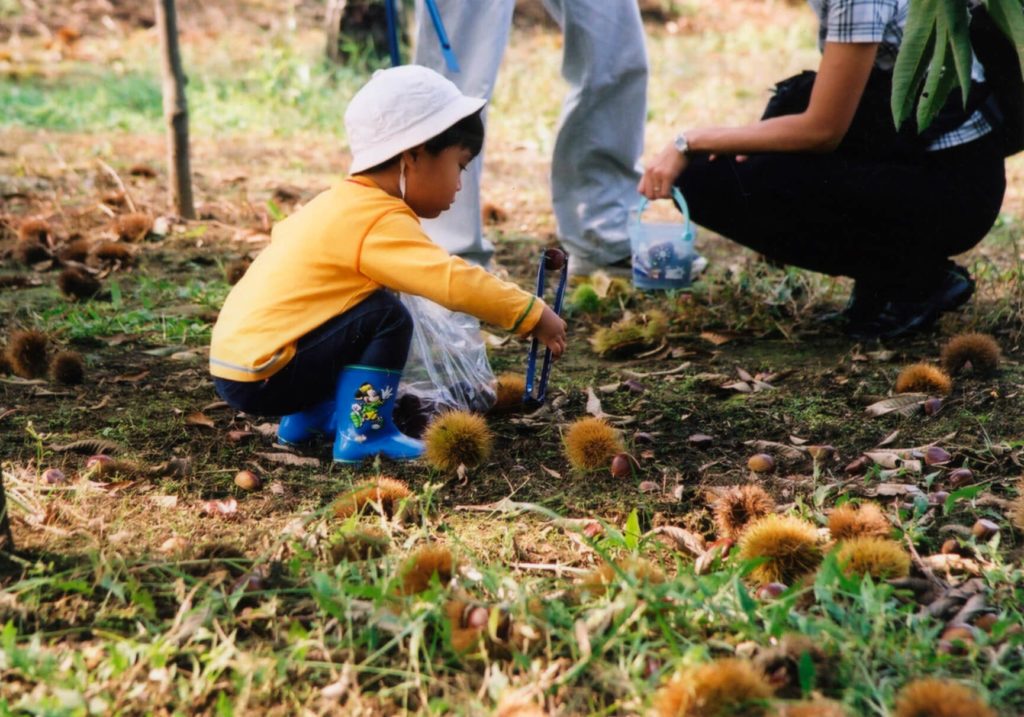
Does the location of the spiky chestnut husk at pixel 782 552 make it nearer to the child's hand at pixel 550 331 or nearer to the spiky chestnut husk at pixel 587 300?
the child's hand at pixel 550 331

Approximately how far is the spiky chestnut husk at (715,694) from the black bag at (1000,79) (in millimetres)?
2380

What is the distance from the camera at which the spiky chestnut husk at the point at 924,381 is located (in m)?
3.00

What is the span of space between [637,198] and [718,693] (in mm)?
3328

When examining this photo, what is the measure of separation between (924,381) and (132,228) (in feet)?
12.0

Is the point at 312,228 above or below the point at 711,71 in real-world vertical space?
above

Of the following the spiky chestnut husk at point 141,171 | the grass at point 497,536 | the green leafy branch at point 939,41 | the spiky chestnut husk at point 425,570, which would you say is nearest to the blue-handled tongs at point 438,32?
the grass at point 497,536

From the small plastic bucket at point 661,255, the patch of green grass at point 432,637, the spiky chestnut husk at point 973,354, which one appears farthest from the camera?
the small plastic bucket at point 661,255

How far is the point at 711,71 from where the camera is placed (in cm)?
955

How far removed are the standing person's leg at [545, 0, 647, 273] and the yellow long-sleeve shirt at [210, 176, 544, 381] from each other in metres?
1.80

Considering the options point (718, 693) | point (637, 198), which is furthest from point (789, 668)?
point (637, 198)

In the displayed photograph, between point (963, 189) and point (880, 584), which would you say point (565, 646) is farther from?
point (963, 189)

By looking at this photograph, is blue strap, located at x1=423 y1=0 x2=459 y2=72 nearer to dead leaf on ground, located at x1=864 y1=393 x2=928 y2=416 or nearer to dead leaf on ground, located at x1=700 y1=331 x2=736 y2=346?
dead leaf on ground, located at x1=700 y1=331 x2=736 y2=346

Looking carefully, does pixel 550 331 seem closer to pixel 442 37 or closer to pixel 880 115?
pixel 442 37

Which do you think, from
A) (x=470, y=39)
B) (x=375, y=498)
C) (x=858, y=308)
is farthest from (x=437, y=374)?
(x=858, y=308)
